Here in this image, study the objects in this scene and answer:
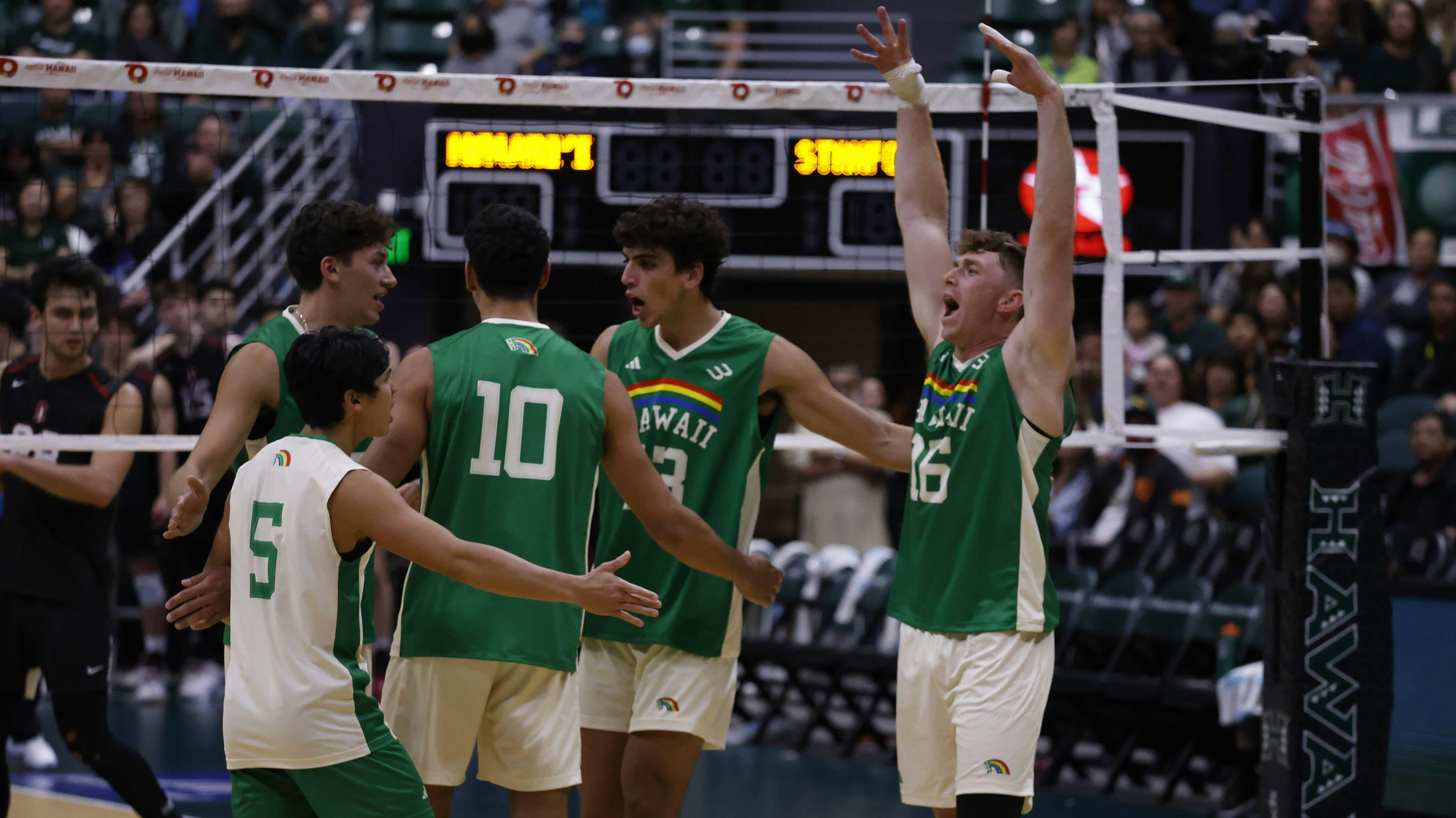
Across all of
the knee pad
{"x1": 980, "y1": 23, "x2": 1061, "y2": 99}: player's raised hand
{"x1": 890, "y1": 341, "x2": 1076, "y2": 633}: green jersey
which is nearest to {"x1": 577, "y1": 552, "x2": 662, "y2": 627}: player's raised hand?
{"x1": 890, "y1": 341, "x2": 1076, "y2": 633}: green jersey

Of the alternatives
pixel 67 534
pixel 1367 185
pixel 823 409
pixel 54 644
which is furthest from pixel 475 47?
pixel 823 409

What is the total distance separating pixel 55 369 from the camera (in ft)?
20.1

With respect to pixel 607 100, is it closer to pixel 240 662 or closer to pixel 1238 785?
pixel 240 662

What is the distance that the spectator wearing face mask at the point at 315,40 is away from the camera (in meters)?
14.1

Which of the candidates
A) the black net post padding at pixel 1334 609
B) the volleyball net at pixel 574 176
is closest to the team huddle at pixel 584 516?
the volleyball net at pixel 574 176

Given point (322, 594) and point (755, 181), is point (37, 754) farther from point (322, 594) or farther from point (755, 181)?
point (322, 594)

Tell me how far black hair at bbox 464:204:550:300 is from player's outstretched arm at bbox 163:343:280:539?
0.61 m

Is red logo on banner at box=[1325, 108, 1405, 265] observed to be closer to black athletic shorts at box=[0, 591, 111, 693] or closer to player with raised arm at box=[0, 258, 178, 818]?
player with raised arm at box=[0, 258, 178, 818]

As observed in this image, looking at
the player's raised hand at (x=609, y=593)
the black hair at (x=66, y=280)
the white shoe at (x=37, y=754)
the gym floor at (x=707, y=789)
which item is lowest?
the gym floor at (x=707, y=789)

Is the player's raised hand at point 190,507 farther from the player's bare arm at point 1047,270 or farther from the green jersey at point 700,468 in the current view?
Answer: the player's bare arm at point 1047,270

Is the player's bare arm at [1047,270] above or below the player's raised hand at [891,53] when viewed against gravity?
below

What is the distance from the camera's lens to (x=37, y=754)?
8.33 m

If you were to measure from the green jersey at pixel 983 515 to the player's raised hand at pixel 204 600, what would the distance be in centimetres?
186

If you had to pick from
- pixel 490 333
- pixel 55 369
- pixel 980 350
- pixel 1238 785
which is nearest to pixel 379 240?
pixel 490 333
